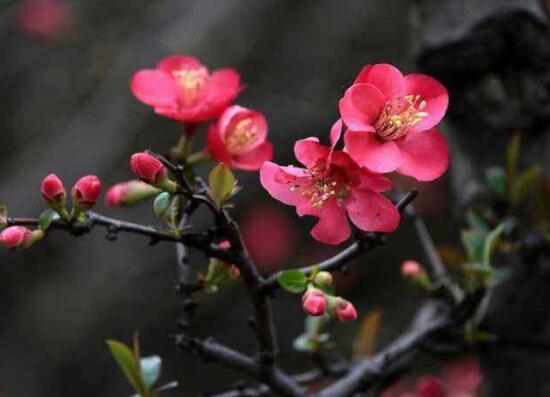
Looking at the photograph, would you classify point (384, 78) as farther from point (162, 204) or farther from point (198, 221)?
point (198, 221)

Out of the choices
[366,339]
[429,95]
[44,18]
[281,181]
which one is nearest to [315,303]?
[281,181]

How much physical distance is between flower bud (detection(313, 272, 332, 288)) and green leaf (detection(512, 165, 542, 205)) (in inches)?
20.4

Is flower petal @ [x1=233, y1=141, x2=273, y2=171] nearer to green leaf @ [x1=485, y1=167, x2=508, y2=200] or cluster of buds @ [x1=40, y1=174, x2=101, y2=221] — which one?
cluster of buds @ [x1=40, y1=174, x2=101, y2=221]

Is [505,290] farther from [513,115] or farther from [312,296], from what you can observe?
[312,296]

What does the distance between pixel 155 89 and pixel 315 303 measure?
1.14 feet

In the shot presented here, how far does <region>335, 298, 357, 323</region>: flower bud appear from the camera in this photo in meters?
0.75

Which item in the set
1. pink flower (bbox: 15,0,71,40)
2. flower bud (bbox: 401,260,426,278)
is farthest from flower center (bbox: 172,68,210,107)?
pink flower (bbox: 15,0,71,40)

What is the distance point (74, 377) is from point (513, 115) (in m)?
2.05

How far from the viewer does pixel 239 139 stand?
0.91 meters

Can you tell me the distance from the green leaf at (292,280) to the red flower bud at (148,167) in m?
0.15

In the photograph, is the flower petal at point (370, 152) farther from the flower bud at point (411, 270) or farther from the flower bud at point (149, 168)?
the flower bud at point (411, 270)

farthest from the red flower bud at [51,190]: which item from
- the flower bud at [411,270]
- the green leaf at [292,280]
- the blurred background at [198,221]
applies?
the blurred background at [198,221]

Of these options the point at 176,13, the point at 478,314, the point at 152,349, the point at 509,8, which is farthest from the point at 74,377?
the point at 509,8

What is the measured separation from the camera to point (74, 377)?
2830 millimetres
